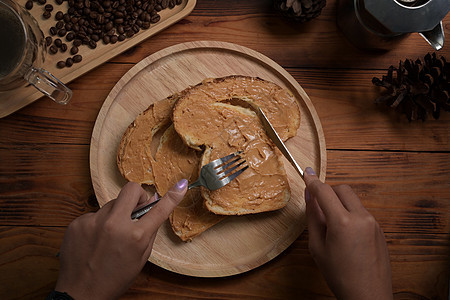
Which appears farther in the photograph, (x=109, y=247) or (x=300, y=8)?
(x=300, y=8)

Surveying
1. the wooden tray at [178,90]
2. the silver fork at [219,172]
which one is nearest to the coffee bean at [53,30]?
the wooden tray at [178,90]

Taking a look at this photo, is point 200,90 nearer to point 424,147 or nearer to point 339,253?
point 339,253

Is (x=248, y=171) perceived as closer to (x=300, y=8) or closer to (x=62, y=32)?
(x=300, y=8)

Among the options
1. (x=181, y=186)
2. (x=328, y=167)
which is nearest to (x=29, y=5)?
(x=181, y=186)

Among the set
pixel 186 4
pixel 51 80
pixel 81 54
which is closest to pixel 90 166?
pixel 51 80

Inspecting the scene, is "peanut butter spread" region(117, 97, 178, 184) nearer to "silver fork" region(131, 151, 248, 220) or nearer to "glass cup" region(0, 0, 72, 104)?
"silver fork" region(131, 151, 248, 220)

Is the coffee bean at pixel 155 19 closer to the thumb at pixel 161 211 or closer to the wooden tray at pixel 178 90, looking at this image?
the wooden tray at pixel 178 90
